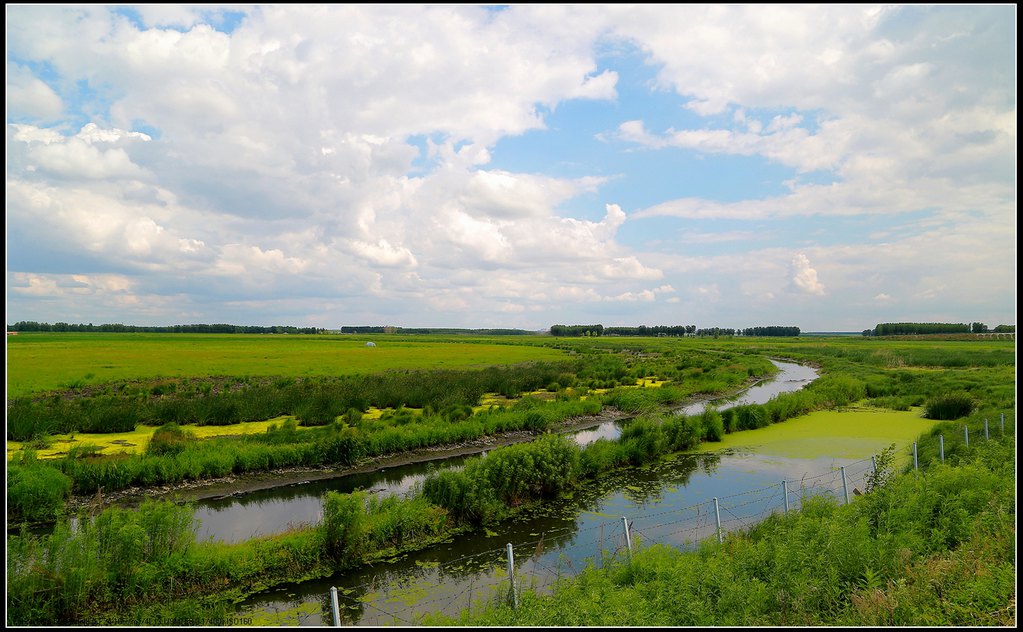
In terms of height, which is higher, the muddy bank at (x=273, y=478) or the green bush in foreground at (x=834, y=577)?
the green bush in foreground at (x=834, y=577)

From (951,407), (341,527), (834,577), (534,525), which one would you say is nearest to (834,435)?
(951,407)

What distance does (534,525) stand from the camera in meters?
13.8

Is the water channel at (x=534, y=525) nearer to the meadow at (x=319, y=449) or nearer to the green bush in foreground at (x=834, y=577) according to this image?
the meadow at (x=319, y=449)

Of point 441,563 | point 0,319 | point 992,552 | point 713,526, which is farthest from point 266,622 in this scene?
point 992,552

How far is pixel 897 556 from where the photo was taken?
7.80m

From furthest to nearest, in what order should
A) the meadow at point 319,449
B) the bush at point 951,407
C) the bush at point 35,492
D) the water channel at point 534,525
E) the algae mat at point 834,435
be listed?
the bush at point 951,407
the algae mat at point 834,435
the bush at point 35,492
the water channel at point 534,525
the meadow at point 319,449

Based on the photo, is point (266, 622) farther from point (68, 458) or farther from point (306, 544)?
point (68, 458)

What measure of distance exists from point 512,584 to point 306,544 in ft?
16.6

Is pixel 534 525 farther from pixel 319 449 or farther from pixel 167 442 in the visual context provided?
pixel 167 442

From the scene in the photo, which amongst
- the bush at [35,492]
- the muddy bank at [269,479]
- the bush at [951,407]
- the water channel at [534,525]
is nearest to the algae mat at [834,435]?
the bush at [951,407]

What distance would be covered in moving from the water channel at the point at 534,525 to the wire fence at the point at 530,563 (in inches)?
1.1

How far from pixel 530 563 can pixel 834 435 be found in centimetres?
1804

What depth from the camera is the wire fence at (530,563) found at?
31.2 feet

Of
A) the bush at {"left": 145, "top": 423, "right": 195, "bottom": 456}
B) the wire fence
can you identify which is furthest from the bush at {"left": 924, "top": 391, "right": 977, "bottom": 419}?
the bush at {"left": 145, "top": 423, "right": 195, "bottom": 456}
